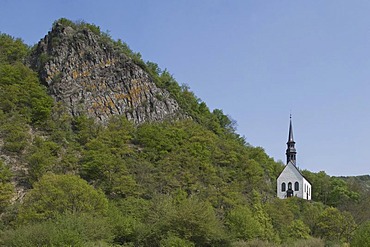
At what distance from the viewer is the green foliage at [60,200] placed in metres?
45.3

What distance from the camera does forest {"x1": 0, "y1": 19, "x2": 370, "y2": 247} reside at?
4441 cm

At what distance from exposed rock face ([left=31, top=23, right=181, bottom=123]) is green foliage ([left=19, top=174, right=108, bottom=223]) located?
103 ft

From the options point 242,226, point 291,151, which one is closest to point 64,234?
point 242,226

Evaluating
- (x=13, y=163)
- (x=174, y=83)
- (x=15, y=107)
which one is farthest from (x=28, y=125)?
(x=174, y=83)

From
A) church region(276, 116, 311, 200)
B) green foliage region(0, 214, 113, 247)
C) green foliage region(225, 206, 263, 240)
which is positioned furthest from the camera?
church region(276, 116, 311, 200)

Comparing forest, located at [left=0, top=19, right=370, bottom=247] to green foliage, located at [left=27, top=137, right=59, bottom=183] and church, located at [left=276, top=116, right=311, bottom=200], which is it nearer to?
A: green foliage, located at [left=27, top=137, right=59, bottom=183]

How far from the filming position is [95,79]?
8331 cm

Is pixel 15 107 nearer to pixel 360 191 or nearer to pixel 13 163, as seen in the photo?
pixel 13 163

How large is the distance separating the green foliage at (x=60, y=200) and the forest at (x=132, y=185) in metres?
0.11

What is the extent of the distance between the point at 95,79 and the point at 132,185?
92.8ft

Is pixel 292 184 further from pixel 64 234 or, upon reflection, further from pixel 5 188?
pixel 64 234

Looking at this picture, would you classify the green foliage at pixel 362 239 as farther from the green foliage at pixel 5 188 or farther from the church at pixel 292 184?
the church at pixel 292 184

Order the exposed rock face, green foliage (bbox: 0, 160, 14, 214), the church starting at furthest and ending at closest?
the church
the exposed rock face
green foliage (bbox: 0, 160, 14, 214)

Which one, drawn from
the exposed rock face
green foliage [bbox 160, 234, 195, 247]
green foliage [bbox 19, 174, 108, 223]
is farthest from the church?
green foliage [bbox 160, 234, 195, 247]
